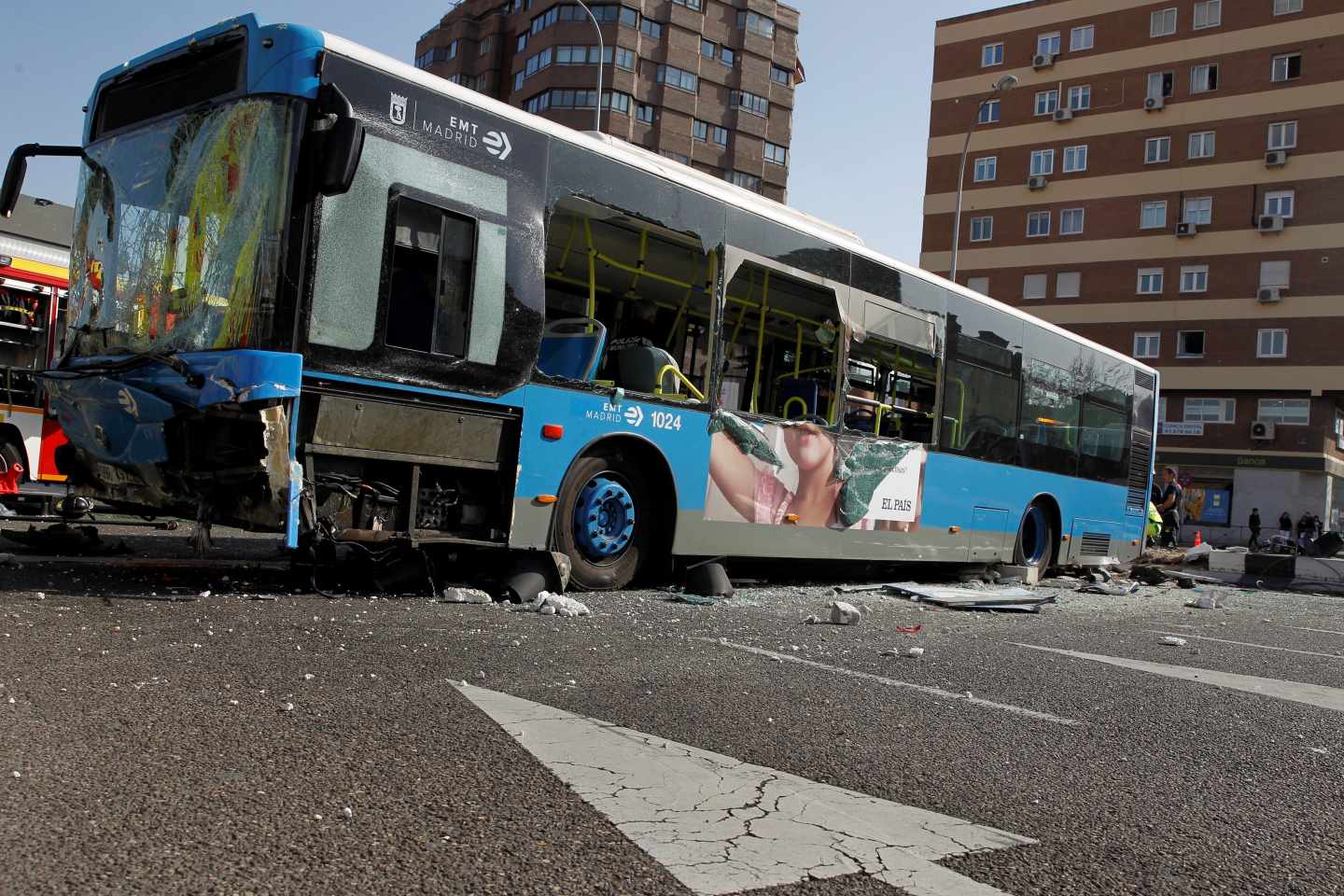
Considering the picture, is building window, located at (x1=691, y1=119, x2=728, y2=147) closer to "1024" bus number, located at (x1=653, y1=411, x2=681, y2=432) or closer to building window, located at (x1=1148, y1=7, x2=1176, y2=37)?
building window, located at (x1=1148, y1=7, x2=1176, y2=37)

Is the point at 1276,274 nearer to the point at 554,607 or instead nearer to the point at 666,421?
the point at 666,421

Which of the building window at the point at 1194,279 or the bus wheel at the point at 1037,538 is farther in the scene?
the building window at the point at 1194,279

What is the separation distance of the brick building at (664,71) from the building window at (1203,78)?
27.4 m

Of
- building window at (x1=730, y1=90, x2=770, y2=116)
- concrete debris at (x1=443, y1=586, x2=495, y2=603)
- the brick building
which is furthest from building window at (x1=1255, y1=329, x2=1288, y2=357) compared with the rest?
concrete debris at (x1=443, y1=586, x2=495, y2=603)

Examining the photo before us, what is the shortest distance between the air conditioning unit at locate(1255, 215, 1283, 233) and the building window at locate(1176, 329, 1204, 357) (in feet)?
15.4

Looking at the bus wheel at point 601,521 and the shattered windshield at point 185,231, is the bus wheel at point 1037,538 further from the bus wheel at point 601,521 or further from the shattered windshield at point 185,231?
the shattered windshield at point 185,231

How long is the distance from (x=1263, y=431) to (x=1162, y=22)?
18979mm

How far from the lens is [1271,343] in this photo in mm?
44688

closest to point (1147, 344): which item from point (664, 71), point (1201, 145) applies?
point (1201, 145)

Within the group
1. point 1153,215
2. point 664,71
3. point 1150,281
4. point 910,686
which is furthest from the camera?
point 664,71

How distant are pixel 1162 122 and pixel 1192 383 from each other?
11.8m

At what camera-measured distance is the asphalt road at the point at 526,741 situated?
2.65 metres

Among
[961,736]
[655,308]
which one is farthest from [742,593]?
[961,736]

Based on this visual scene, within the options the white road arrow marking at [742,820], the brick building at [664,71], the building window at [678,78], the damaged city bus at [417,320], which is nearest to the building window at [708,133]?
the brick building at [664,71]
